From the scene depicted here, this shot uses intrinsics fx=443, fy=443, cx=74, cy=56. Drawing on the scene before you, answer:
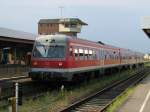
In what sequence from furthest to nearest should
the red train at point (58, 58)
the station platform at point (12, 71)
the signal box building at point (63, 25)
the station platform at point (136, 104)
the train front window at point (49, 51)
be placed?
the signal box building at point (63, 25) < the station platform at point (12, 71) < the train front window at point (49, 51) < the red train at point (58, 58) < the station platform at point (136, 104)

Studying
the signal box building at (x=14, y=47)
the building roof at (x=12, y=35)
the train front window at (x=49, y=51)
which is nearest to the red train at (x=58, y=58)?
the train front window at (x=49, y=51)

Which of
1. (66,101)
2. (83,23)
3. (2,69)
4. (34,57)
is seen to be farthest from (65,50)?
(83,23)

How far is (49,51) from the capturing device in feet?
74.7

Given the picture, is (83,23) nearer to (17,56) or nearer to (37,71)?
(17,56)

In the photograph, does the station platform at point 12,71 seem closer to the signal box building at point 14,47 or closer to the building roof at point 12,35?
the signal box building at point 14,47

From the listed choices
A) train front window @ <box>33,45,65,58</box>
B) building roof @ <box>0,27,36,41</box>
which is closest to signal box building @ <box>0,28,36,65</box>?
building roof @ <box>0,27,36,41</box>

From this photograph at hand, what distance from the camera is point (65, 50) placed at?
22.2 meters

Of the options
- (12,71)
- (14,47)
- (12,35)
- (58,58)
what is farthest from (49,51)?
(14,47)

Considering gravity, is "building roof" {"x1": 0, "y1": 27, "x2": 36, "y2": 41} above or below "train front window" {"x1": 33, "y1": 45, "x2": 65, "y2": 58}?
above

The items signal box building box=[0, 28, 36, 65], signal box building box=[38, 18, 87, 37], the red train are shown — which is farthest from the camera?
signal box building box=[38, 18, 87, 37]

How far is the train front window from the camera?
2235 centimetres

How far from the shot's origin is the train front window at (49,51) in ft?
73.3

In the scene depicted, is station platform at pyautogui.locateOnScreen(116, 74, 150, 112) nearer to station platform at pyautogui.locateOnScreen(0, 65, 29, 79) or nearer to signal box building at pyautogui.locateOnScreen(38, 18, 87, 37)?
station platform at pyautogui.locateOnScreen(0, 65, 29, 79)

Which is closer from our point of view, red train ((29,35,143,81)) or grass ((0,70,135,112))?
grass ((0,70,135,112))
